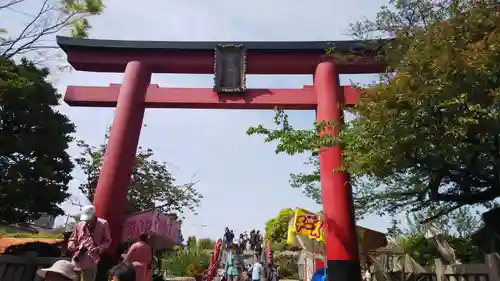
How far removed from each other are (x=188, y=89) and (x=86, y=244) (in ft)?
18.8

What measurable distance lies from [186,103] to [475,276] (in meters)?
6.91

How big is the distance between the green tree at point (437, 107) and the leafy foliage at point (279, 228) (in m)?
19.8

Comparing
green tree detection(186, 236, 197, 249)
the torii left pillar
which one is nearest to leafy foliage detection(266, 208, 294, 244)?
green tree detection(186, 236, 197, 249)

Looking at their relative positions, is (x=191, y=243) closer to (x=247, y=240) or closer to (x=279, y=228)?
(x=247, y=240)

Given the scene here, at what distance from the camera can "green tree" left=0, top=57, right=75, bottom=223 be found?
10.6 m

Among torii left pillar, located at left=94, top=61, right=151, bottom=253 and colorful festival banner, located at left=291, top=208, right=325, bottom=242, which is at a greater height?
torii left pillar, located at left=94, top=61, right=151, bottom=253

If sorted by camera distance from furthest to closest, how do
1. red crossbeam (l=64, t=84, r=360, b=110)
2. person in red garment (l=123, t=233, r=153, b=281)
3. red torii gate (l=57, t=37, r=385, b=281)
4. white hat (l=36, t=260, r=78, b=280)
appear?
red crossbeam (l=64, t=84, r=360, b=110) → red torii gate (l=57, t=37, r=385, b=281) → person in red garment (l=123, t=233, r=153, b=281) → white hat (l=36, t=260, r=78, b=280)

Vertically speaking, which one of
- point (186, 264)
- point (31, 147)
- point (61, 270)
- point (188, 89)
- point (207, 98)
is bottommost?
point (61, 270)

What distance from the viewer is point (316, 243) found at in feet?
34.7

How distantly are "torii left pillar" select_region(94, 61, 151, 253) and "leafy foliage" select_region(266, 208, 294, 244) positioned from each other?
1829cm

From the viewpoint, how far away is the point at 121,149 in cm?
885

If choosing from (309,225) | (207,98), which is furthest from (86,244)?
(309,225)

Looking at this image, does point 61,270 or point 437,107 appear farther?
point 437,107

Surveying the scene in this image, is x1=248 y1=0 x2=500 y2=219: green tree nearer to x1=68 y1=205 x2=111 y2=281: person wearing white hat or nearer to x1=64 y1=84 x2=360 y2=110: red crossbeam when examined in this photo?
x1=64 y1=84 x2=360 y2=110: red crossbeam
